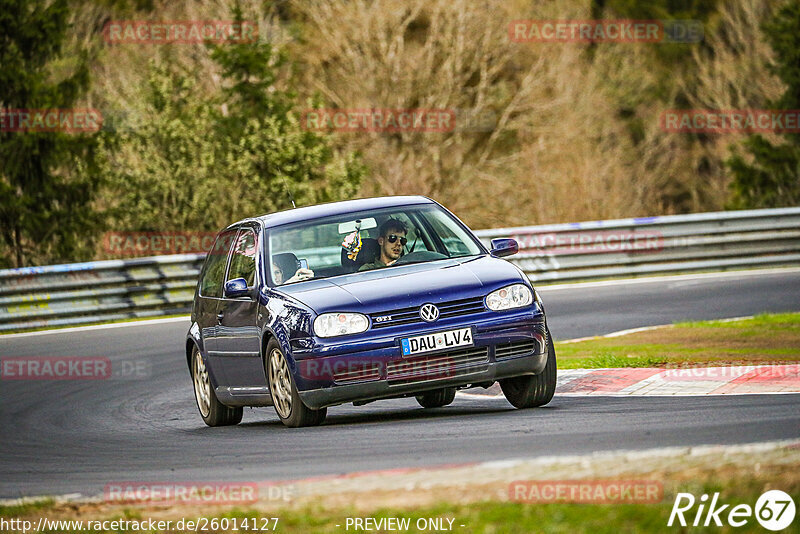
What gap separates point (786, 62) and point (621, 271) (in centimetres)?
1562

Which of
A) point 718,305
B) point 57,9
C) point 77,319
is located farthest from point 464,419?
point 57,9

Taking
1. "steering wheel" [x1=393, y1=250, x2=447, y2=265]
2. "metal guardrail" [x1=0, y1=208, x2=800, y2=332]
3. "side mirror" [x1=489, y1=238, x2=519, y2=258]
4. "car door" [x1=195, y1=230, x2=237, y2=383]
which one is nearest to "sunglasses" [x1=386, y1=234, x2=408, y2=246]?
"steering wheel" [x1=393, y1=250, x2=447, y2=265]

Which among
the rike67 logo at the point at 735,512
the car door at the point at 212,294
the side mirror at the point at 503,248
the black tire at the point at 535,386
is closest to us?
the rike67 logo at the point at 735,512

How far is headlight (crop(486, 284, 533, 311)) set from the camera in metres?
9.11

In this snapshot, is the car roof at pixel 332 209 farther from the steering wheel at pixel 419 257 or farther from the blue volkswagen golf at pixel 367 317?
the steering wheel at pixel 419 257

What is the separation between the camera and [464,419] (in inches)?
359

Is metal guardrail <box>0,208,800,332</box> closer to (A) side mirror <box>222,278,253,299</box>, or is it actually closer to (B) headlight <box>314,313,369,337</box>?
(A) side mirror <box>222,278,253,299</box>

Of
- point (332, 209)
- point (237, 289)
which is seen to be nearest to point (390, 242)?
point (332, 209)

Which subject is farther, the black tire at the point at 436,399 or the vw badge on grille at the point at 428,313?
the black tire at the point at 436,399

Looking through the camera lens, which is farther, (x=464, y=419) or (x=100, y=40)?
(x=100, y=40)

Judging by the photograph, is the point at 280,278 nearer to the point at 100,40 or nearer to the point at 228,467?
the point at 228,467

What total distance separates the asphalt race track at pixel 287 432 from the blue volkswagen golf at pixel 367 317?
28 cm

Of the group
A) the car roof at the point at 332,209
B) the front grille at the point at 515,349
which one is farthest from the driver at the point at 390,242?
the front grille at the point at 515,349

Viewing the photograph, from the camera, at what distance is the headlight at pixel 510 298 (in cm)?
911
